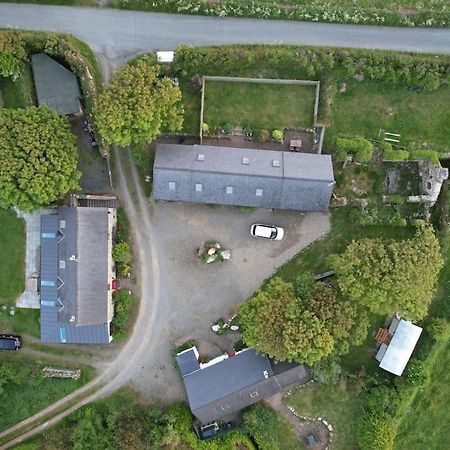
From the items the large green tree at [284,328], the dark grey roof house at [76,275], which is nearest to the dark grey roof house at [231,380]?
the large green tree at [284,328]

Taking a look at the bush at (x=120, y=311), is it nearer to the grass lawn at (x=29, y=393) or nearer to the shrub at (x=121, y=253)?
the shrub at (x=121, y=253)

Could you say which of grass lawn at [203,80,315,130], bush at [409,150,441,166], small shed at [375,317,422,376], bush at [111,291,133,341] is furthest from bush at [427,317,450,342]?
bush at [111,291,133,341]

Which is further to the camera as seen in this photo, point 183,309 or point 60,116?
point 183,309

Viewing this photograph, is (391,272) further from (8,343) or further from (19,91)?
(19,91)

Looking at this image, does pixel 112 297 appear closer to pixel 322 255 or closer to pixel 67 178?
pixel 67 178

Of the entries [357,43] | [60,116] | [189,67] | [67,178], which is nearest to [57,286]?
[67,178]

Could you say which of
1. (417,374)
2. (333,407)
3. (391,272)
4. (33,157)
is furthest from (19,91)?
(417,374)
